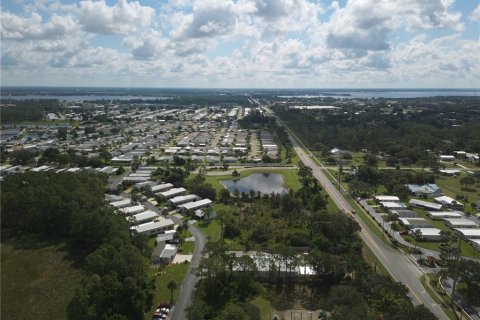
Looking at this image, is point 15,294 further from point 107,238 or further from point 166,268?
point 166,268

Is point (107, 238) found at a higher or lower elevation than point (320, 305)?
higher

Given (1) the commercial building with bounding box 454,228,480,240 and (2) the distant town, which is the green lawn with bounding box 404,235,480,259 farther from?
(1) the commercial building with bounding box 454,228,480,240

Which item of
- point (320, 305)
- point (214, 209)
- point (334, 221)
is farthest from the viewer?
point (214, 209)

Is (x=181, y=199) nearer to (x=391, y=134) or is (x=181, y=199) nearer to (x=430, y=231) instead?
(x=430, y=231)

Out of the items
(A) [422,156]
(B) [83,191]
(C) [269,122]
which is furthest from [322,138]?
(B) [83,191]

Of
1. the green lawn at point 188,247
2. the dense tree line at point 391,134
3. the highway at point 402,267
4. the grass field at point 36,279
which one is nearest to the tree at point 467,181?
the dense tree line at point 391,134

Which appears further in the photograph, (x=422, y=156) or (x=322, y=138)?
(x=322, y=138)
